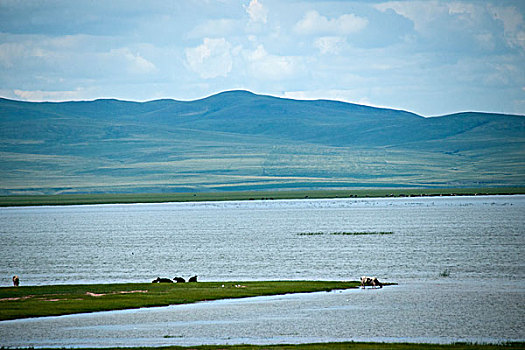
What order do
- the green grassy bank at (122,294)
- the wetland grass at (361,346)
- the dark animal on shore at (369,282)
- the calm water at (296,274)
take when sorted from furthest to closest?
1. the dark animal on shore at (369,282)
2. the green grassy bank at (122,294)
3. the calm water at (296,274)
4. the wetland grass at (361,346)

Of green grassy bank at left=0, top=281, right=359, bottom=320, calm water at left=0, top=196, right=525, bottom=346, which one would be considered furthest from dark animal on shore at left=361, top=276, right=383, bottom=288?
calm water at left=0, top=196, right=525, bottom=346

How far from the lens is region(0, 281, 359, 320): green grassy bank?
109 ft

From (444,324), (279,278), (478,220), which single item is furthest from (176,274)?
(478,220)

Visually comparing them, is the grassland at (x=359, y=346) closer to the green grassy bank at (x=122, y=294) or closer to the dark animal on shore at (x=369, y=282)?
the green grassy bank at (x=122, y=294)

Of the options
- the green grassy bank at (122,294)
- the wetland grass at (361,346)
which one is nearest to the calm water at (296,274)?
the wetland grass at (361,346)

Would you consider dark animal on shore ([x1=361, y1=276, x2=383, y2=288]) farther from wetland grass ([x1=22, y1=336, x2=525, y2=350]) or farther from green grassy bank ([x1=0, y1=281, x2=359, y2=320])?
wetland grass ([x1=22, y1=336, x2=525, y2=350])

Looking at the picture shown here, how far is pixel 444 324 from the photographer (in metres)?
29.0

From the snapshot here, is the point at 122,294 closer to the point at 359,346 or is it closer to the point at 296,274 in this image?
the point at 296,274

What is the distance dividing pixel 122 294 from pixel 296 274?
13.3 metres

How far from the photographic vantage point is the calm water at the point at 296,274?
Result: 28.1m

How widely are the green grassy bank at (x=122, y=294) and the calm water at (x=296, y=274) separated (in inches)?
47.4

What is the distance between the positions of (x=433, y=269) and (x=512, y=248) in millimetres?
13741

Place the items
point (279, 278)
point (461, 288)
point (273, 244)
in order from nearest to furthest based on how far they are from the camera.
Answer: point (461, 288), point (279, 278), point (273, 244)

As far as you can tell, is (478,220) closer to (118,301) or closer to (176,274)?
(176,274)
